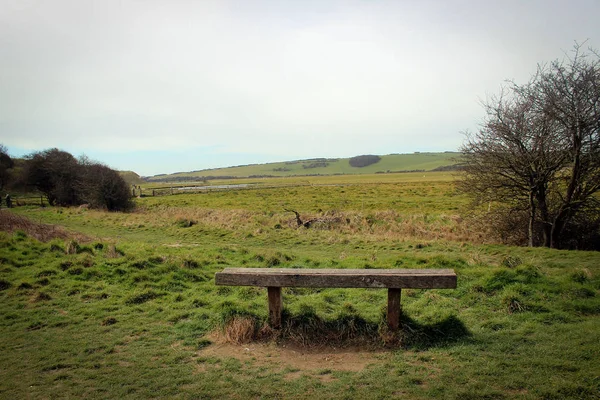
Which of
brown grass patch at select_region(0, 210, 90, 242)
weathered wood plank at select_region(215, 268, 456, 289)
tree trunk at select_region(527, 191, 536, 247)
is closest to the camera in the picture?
weathered wood plank at select_region(215, 268, 456, 289)

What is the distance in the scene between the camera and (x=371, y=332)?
5156 millimetres

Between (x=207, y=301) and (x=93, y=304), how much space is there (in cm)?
217

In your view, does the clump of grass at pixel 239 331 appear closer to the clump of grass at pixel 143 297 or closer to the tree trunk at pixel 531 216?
A: the clump of grass at pixel 143 297

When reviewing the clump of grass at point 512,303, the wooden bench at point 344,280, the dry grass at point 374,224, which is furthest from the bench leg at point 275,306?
the dry grass at point 374,224

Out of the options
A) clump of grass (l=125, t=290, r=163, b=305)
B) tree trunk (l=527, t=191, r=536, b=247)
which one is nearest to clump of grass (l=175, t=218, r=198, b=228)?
clump of grass (l=125, t=290, r=163, b=305)

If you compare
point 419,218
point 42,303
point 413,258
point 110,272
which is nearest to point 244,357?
point 42,303

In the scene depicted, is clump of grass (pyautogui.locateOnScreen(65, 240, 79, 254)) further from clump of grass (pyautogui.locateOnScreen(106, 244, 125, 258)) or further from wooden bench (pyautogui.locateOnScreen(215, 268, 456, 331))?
wooden bench (pyautogui.locateOnScreen(215, 268, 456, 331))

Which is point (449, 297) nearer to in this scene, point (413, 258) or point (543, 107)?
point (413, 258)

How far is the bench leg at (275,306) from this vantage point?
5.44 m

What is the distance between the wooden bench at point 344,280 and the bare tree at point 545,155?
1050 centimetres

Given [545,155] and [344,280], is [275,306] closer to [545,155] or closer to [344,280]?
[344,280]

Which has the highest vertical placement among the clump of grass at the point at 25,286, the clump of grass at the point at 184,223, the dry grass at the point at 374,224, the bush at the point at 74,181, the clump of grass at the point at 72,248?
the bush at the point at 74,181

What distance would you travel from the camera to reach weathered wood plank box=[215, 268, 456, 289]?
5059 mm

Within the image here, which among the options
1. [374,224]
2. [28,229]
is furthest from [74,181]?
[374,224]
